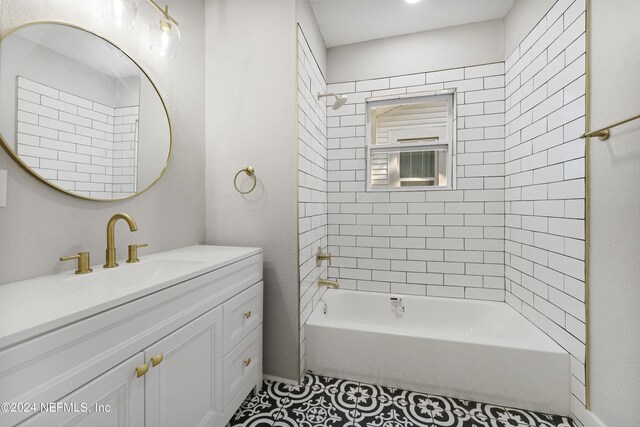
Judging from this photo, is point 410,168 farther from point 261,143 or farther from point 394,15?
point 261,143

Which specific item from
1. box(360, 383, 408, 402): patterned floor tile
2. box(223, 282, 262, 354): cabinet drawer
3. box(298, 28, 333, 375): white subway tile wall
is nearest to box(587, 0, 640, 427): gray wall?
box(360, 383, 408, 402): patterned floor tile

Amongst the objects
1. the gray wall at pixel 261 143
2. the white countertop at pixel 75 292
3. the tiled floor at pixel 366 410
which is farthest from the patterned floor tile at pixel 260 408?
the white countertop at pixel 75 292

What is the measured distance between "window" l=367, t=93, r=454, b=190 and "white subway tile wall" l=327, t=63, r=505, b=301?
88 millimetres

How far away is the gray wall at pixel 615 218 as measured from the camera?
3.78 ft

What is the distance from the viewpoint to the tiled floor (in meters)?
1.47

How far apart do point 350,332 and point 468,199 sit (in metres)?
1.41

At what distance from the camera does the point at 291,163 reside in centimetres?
173

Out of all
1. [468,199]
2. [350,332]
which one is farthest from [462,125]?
[350,332]

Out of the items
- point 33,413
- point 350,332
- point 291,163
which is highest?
point 291,163

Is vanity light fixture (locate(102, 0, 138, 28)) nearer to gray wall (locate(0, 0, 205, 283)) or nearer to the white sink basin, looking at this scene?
gray wall (locate(0, 0, 205, 283))

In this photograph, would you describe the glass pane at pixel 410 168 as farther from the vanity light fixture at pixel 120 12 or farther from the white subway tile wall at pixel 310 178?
the vanity light fixture at pixel 120 12

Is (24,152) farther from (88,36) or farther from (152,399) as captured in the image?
(152,399)

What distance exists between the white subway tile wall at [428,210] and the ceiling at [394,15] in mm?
368

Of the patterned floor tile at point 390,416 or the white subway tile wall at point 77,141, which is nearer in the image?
the white subway tile wall at point 77,141
